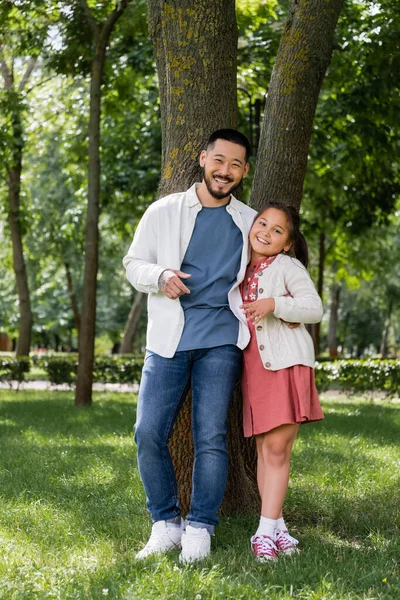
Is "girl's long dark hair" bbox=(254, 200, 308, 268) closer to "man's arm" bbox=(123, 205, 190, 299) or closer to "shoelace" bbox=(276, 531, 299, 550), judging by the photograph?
"man's arm" bbox=(123, 205, 190, 299)

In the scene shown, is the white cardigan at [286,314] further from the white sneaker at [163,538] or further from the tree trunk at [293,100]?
the tree trunk at [293,100]

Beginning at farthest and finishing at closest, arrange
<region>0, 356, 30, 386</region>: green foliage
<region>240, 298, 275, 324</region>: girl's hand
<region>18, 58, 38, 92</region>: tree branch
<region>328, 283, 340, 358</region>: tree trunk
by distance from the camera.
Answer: <region>328, 283, 340, 358</region>: tree trunk, <region>18, 58, 38, 92</region>: tree branch, <region>0, 356, 30, 386</region>: green foliage, <region>240, 298, 275, 324</region>: girl's hand

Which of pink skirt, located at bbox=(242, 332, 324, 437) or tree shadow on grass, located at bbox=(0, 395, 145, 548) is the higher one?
pink skirt, located at bbox=(242, 332, 324, 437)

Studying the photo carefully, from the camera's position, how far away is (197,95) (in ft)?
16.4

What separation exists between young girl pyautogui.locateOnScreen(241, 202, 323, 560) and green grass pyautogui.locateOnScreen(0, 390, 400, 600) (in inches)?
13.2

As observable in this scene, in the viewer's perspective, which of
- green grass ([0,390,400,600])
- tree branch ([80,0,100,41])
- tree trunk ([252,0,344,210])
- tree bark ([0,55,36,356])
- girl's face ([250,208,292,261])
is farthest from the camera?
tree bark ([0,55,36,356])

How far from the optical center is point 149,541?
4.22 meters

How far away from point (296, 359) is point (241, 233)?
30.7 inches

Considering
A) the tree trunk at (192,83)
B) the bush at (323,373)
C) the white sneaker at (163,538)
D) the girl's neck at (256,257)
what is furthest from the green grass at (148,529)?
the bush at (323,373)

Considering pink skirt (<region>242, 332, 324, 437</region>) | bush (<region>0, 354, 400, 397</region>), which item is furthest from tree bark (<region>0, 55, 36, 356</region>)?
pink skirt (<region>242, 332, 324, 437</region>)

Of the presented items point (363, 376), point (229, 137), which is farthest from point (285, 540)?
point (363, 376)

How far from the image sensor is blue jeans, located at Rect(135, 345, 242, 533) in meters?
4.14

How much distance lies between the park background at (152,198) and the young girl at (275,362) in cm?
36

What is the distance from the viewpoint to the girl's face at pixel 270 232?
14.3 ft
